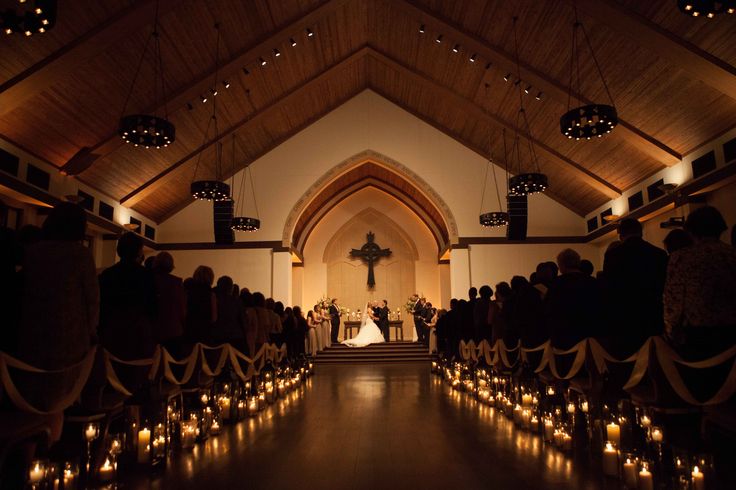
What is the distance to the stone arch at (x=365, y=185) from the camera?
50.4 feet

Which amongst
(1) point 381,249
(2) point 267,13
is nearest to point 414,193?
(1) point 381,249

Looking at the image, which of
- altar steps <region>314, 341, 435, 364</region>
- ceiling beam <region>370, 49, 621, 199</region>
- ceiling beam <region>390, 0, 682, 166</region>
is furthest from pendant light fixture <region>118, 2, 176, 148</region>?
altar steps <region>314, 341, 435, 364</region>

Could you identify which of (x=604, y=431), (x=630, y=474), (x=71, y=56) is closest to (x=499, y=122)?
(x=71, y=56)

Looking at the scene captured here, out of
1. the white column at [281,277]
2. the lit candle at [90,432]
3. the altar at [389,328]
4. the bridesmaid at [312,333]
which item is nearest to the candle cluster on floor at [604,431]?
the lit candle at [90,432]

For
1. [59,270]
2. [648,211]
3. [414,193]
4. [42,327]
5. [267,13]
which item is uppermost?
[267,13]

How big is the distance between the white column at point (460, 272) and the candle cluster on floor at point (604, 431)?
8.88 m

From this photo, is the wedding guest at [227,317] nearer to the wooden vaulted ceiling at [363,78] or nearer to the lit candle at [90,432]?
the lit candle at [90,432]

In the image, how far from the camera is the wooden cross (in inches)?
746

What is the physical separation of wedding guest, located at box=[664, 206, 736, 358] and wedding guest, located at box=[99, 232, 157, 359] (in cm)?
299

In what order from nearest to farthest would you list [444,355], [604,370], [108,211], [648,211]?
[604,370] → [444,355] → [648,211] → [108,211]

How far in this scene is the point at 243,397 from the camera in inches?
208

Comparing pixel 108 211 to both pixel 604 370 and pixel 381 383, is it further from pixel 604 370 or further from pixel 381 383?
pixel 604 370

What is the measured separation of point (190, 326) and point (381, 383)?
4.41 meters

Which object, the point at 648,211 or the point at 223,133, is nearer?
the point at 648,211
